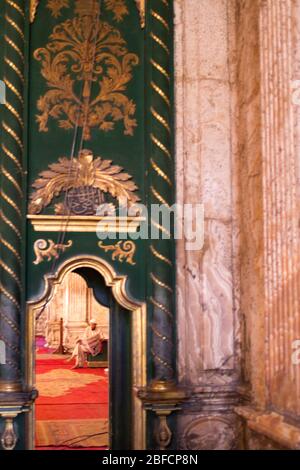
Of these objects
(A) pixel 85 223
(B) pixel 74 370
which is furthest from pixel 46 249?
(B) pixel 74 370

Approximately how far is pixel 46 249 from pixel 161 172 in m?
1.05

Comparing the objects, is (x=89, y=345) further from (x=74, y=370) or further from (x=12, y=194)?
(x=12, y=194)

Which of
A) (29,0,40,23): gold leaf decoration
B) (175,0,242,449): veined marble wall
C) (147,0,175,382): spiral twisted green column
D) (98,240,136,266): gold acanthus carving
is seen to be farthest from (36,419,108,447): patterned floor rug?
(29,0,40,23): gold leaf decoration

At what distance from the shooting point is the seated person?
41.0 ft

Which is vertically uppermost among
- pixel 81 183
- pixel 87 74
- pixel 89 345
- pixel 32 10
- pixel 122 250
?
pixel 32 10

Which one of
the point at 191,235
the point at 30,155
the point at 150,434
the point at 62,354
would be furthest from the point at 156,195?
the point at 62,354

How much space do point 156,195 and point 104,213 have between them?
16.6 inches

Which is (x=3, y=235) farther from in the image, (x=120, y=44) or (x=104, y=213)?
(x=120, y=44)

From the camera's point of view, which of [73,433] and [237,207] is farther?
[73,433]

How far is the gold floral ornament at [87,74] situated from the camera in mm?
5250

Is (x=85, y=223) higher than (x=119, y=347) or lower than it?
higher

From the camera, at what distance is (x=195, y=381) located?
516 cm

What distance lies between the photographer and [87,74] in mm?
5301

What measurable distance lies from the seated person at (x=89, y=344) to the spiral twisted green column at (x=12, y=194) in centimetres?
764
